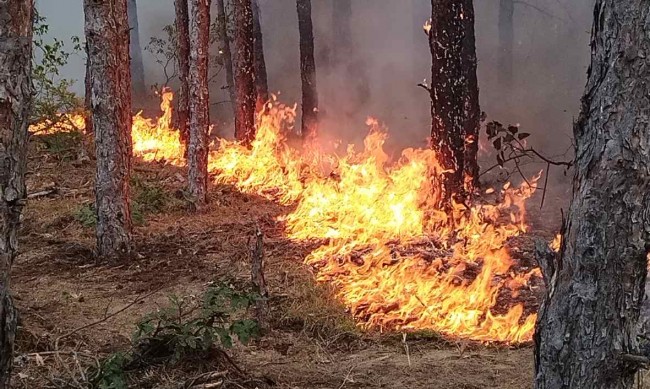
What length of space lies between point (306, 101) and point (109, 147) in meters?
8.99

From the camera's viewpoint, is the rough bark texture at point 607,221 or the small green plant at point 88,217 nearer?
the rough bark texture at point 607,221

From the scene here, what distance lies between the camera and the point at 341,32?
24.9 metres

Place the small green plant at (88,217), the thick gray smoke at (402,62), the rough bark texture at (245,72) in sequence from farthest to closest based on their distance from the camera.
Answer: the thick gray smoke at (402,62) < the rough bark texture at (245,72) < the small green plant at (88,217)

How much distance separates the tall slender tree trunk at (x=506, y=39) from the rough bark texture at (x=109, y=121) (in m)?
20.0

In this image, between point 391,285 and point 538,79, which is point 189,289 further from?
point 538,79

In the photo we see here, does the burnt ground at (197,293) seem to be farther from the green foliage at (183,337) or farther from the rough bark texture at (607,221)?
the rough bark texture at (607,221)

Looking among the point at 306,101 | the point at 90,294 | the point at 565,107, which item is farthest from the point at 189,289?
the point at 565,107

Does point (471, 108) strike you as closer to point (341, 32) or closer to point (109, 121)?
point (109, 121)

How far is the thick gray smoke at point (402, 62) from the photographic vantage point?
21281 millimetres

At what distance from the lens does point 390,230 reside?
25.7 ft

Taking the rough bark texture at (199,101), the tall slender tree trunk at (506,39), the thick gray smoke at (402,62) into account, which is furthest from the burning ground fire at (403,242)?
the tall slender tree trunk at (506,39)

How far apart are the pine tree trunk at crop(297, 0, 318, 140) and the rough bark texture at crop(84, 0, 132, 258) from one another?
8.37m

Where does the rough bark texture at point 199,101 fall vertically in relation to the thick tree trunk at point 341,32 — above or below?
below

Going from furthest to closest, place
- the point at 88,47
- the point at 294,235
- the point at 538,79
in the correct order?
the point at 538,79 < the point at 294,235 < the point at 88,47
